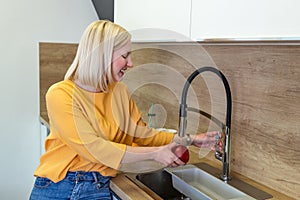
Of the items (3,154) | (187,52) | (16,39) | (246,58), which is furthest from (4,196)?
(246,58)

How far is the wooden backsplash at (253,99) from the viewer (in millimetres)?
1256

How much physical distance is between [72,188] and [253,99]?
79cm

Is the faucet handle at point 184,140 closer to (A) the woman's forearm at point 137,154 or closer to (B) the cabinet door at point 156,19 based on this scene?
(A) the woman's forearm at point 137,154

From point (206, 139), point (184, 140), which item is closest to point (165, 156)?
point (184, 140)

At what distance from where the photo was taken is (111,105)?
142 cm

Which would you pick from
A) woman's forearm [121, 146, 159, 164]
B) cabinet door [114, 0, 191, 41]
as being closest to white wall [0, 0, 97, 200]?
cabinet door [114, 0, 191, 41]

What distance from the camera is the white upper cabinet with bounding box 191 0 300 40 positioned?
847 millimetres

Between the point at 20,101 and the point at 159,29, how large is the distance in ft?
5.53

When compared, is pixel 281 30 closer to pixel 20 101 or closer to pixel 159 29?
pixel 159 29

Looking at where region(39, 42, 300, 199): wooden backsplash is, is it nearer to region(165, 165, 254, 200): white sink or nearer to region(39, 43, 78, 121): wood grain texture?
region(165, 165, 254, 200): white sink

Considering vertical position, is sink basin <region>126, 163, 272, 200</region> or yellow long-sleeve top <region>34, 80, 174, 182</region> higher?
yellow long-sleeve top <region>34, 80, 174, 182</region>

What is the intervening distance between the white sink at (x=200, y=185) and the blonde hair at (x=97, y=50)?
527 mm

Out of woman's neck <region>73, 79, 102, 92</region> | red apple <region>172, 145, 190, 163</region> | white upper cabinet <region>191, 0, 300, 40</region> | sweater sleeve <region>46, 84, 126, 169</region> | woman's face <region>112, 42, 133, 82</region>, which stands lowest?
red apple <region>172, 145, 190, 163</region>

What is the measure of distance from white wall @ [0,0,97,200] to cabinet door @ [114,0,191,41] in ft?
3.51
